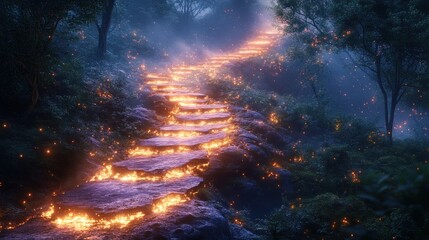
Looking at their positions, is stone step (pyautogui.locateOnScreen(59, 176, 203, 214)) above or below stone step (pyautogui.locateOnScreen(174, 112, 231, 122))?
below

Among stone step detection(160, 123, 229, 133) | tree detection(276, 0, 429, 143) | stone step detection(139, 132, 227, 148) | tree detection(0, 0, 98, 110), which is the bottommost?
stone step detection(139, 132, 227, 148)

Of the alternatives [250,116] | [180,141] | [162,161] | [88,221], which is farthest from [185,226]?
[250,116]

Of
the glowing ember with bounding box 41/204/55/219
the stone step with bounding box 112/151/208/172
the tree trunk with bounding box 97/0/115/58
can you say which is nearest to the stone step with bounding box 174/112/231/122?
the stone step with bounding box 112/151/208/172

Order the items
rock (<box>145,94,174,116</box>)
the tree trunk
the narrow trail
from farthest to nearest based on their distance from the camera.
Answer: the tree trunk → rock (<box>145,94,174,116</box>) → the narrow trail

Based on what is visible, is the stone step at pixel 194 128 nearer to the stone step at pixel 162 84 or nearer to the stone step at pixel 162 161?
the stone step at pixel 162 161

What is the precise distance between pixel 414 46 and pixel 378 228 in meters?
10.1

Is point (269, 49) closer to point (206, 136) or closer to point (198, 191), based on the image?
point (206, 136)

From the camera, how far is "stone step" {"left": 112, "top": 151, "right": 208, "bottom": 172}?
20.0ft

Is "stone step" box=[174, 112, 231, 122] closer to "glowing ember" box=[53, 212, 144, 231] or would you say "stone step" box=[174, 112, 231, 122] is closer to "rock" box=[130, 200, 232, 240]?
"rock" box=[130, 200, 232, 240]

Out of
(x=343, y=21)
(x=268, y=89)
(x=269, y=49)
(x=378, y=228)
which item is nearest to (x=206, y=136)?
(x=378, y=228)

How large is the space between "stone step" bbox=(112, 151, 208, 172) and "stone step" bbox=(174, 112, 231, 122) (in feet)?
9.21

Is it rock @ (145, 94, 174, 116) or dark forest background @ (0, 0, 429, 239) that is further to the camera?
rock @ (145, 94, 174, 116)

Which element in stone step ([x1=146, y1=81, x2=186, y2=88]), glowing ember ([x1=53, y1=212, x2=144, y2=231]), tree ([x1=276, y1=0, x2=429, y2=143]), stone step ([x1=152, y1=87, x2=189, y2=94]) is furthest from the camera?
stone step ([x1=146, y1=81, x2=186, y2=88])

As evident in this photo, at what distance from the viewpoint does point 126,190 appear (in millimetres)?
5113
